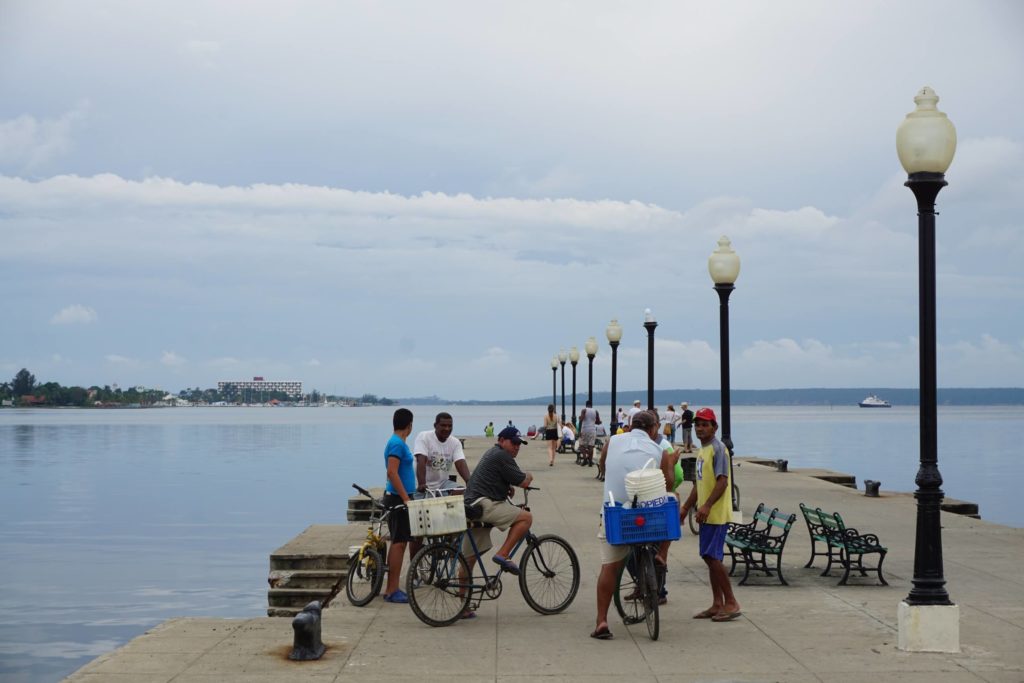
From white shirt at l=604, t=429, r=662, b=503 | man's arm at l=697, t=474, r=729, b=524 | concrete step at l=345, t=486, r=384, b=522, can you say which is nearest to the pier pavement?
man's arm at l=697, t=474, r=729, b=524

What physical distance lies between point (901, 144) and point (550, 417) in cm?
2889

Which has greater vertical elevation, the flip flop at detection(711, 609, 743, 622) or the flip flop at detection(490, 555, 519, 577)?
the flip flop at detection(490, 555, 519, 577)

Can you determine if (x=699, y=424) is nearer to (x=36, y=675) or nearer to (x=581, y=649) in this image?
(x=581, y=649)

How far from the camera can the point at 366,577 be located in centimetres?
1173

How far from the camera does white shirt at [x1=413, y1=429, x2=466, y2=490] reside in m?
12.1

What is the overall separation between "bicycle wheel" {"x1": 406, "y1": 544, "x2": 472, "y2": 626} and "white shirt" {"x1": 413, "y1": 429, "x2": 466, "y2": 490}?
4.96 feet

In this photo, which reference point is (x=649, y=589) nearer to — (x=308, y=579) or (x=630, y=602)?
(x=630, y=602)

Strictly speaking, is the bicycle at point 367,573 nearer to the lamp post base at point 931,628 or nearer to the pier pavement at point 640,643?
the pier pavement at point 640,643

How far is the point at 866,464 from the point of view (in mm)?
68812

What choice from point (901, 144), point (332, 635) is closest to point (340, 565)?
point (332, 635)

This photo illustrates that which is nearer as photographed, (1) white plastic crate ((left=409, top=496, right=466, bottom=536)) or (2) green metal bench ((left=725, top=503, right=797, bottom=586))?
(1) white plastic crate ((left=409, top=496, right=466, bottom=536))

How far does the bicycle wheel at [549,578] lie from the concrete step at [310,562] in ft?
16.0

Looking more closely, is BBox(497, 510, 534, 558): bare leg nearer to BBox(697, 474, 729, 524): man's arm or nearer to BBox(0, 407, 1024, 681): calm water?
BBox(697, 474, 729, 524): man's arm

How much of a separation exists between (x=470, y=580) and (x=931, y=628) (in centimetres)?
393
